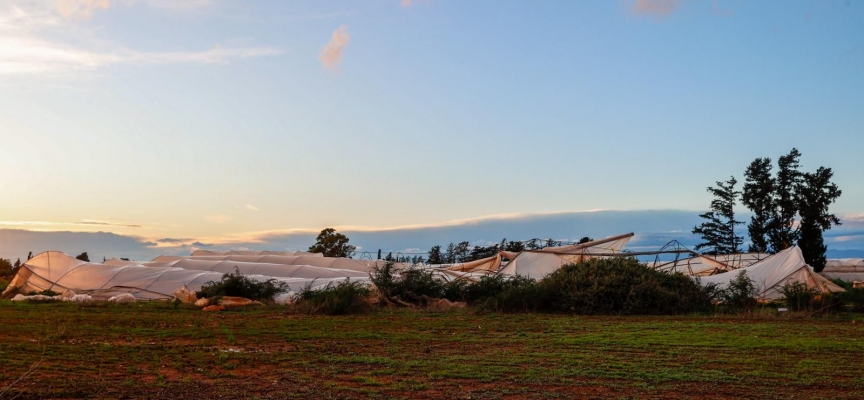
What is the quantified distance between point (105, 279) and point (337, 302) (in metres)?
11.7

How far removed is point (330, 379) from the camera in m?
9.85

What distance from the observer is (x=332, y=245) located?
57031 millimetres

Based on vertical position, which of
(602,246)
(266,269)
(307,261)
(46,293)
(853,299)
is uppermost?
(602,246)

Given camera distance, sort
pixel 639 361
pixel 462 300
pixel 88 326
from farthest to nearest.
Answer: pixel 462 300, pixel 88 326, pixel 639 361

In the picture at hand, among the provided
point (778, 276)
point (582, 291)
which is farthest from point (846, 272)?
point (582, 291)

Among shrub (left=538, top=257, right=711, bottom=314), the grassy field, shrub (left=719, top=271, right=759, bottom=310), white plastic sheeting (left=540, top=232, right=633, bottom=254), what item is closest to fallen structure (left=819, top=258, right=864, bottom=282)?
white plastic sheeting (left=540, top=232, right=633, bottom=254)

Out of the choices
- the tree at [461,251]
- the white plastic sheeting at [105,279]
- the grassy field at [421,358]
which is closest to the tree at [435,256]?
the tree at [461,251]

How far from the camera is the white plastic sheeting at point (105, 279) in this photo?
26828 mm

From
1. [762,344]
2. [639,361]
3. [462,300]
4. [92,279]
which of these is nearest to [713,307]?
[462,300]

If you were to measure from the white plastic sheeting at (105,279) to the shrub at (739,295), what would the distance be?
502 inches

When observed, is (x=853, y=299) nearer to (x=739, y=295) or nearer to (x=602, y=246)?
(x=739, y=295)

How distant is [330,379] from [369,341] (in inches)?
171

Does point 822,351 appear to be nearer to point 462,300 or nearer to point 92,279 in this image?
point 462,300

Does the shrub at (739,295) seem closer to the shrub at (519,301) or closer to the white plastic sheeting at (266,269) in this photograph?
the shrub at (519,301)
